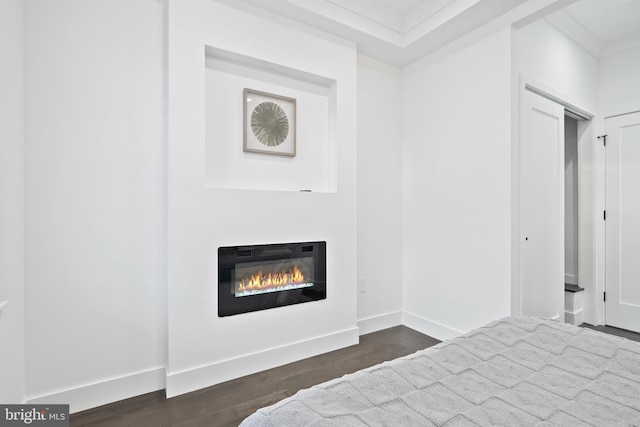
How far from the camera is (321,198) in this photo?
284cm

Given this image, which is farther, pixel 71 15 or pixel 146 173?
pixel 146 173

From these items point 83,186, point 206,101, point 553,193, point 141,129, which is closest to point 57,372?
point 83,186

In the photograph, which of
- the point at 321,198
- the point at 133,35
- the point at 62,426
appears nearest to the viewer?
the point at 62,426

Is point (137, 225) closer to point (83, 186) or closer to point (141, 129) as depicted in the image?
point (83, 186)

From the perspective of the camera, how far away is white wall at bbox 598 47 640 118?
326 cm

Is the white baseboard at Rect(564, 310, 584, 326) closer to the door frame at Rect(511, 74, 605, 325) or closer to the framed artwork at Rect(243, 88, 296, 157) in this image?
the door frame at Rect(511, 74, 605, 325)

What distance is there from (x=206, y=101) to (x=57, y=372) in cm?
216

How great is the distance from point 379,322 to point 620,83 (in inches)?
149

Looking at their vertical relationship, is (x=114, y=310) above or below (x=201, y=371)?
above

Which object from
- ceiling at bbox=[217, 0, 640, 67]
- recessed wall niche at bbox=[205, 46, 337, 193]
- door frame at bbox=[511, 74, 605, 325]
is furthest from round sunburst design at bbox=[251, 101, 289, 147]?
door frame at bbox=[511, 74, 605, 325]

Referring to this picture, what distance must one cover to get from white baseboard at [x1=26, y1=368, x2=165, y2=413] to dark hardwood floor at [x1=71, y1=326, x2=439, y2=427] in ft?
0.15

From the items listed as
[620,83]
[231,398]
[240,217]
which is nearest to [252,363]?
[231,398]

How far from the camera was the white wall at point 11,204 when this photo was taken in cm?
164
